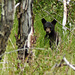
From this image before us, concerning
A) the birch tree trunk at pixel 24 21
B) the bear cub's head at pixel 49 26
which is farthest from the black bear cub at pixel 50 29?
the birch tree trunk at pixel 24 21

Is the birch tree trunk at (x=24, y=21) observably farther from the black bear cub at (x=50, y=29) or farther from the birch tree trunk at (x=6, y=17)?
the black bear cub at (x=50, y=29)

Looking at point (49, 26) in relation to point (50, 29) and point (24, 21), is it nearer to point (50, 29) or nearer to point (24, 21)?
point (50, 29)

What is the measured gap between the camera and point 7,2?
311 cm

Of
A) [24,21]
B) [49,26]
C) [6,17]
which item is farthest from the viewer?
[49,26]

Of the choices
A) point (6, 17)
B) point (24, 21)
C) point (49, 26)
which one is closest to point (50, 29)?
point (49, 26)

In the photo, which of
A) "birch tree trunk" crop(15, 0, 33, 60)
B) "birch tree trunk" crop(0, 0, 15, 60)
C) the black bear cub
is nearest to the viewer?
"birch tree trunk" crop(0, 0, 15, 60)

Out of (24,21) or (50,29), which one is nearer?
(24,21)

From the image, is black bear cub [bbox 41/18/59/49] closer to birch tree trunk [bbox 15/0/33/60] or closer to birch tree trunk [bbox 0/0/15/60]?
birch tree trunk [bbox 15/0/33/60]

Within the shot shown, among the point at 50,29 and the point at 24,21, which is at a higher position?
the point at 24,21

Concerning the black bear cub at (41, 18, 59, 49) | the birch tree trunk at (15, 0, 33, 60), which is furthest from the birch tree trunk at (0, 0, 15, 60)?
the black bear cub at (41, 18, 59, 49)

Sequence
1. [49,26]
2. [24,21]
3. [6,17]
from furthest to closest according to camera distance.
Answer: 1. [49,26]
2. [24,21]
3. [6,17]

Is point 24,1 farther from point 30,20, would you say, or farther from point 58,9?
point 58,9

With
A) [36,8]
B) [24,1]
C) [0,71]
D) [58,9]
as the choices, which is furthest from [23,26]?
[36,8]

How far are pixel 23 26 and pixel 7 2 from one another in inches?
45.1
